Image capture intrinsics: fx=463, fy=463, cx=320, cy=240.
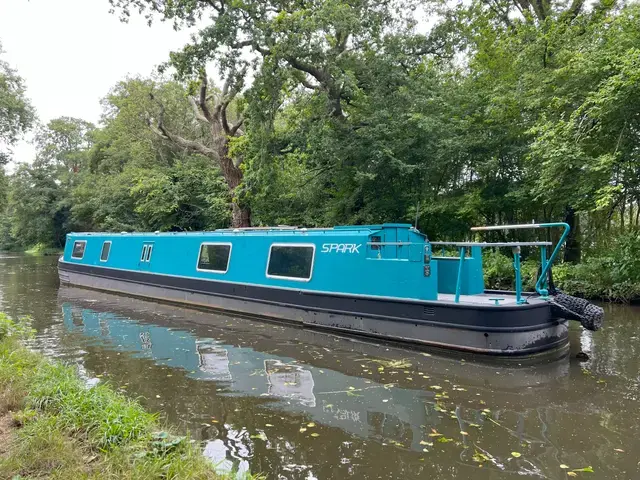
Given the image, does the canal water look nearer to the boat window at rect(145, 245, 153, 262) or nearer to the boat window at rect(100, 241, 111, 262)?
the boat window at rect(145, 245, 153, 262)

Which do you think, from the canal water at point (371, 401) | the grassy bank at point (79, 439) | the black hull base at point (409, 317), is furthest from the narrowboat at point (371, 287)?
the grassy bank at point (79, 439)

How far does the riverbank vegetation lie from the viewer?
1042cm

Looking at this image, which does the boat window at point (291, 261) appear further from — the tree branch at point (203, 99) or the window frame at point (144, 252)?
the tree branch at point (203, 99)

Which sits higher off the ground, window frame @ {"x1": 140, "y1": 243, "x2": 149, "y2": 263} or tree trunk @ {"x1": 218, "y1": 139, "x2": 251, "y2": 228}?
tree trunk @ {"x1": 218, "y1": 139, "x2": 251, "y2": 228}

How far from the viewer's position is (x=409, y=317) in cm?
738

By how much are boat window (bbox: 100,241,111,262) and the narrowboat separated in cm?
328

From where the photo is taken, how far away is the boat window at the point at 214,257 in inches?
429

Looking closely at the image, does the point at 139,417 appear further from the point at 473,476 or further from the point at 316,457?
the point at 473,476

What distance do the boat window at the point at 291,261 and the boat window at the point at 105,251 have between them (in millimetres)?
7773

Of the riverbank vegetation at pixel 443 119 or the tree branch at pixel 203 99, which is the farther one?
the tree branch at pixel 203 99

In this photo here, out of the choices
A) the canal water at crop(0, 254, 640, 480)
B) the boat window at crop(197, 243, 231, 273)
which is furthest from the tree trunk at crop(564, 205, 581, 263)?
the boat window at crop(197, 243, 231, 273)

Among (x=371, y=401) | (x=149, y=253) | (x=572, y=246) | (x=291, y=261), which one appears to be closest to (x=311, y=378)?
(x=371, y=401)

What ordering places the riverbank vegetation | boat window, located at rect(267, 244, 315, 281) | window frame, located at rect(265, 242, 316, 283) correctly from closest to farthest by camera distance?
window frame, located at rect(265, 242, 316, 283) → boat window, located at rect(267, 244, 315, 281) → the riverbank vegetation

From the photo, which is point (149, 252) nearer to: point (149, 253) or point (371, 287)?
point (149, 253)
